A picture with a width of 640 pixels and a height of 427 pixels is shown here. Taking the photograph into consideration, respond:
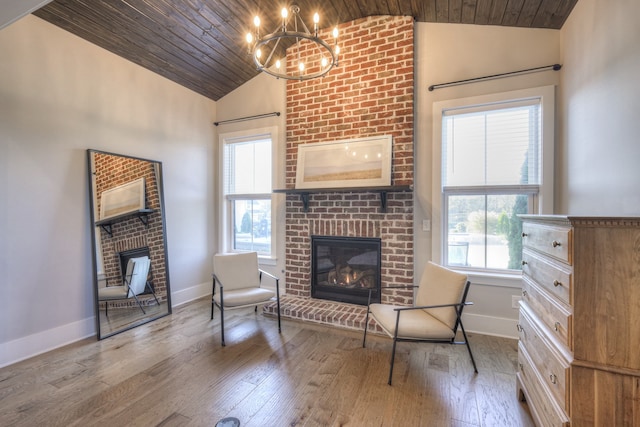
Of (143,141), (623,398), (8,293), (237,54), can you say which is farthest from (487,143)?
(8,293)

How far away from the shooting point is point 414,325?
2.27 meters

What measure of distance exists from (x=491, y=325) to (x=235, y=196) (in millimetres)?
3662

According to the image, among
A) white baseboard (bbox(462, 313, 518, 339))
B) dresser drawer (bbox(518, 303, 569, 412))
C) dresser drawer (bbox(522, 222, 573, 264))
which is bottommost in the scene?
white baseboard (bbox(462, 313, 518, 339))

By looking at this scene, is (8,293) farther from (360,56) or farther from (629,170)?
(629,170)

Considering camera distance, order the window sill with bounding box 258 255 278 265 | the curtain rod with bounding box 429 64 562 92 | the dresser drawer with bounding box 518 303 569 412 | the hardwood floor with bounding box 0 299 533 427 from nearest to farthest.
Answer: the dresser drawer with bounding box 518 303 569 412
the hardwood floor with bounding box 0 299 533 427
the curtain rod with bounding box 429 64 562 92
the window sill with bounding box 258 255 278 265

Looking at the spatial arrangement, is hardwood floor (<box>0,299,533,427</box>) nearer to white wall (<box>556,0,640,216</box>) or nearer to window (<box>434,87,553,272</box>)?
window (<box>434,87,553,272</box>)

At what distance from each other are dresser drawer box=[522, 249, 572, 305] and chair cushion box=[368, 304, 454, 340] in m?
0.73

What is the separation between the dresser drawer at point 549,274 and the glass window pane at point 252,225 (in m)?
3.14

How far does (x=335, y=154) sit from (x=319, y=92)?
2.79ft

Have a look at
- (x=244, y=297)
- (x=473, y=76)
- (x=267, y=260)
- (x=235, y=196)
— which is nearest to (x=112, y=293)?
(x=244, y=297)

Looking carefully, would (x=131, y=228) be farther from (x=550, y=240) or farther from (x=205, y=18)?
(x=550, y=240)

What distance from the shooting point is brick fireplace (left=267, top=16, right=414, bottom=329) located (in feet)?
10.7

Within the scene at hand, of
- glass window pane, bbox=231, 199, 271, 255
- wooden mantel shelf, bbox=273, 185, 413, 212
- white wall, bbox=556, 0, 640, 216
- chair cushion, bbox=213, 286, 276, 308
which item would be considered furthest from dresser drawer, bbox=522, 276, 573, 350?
glass window pane, bbox=231, 199, 271, 255

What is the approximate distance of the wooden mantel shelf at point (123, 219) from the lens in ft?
10.1
